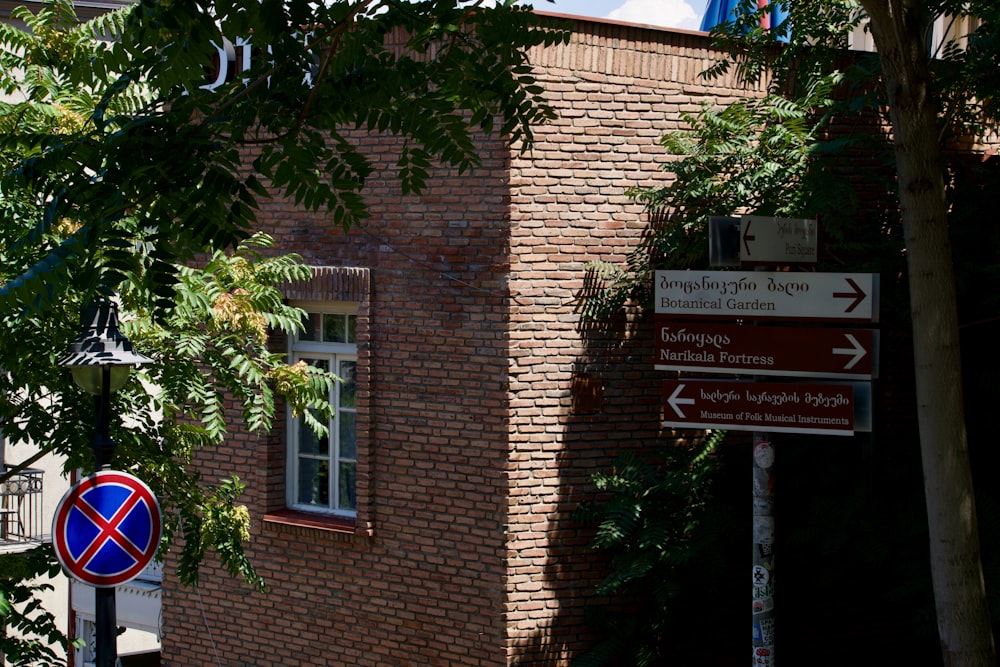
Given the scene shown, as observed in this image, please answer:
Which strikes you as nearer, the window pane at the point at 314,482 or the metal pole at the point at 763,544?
the metal pole at the point at 763,544

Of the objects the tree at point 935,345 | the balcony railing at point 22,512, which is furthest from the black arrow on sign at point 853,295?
the balcony railing at point 22,512

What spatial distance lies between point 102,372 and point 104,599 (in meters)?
1.32

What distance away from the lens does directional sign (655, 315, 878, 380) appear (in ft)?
21.9

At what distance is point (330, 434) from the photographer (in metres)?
10.6

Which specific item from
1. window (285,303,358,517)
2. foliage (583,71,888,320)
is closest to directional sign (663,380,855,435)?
foliage (583,71,888,320)

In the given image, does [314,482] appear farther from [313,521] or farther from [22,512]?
[22,512]

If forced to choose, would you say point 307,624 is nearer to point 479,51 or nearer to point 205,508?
point 205,508

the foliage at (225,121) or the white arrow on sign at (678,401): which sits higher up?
the foliage at (225,121)

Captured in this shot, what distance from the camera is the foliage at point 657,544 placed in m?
8.77

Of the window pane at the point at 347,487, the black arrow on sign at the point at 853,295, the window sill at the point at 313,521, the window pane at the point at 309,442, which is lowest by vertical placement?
the window sill at the point at 313,521

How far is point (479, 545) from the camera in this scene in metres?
9.52

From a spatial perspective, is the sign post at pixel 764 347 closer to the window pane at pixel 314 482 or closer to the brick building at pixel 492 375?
the brick building at pixel 492 375

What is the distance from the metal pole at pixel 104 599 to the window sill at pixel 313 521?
11.4ft

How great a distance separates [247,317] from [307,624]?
3.67m
